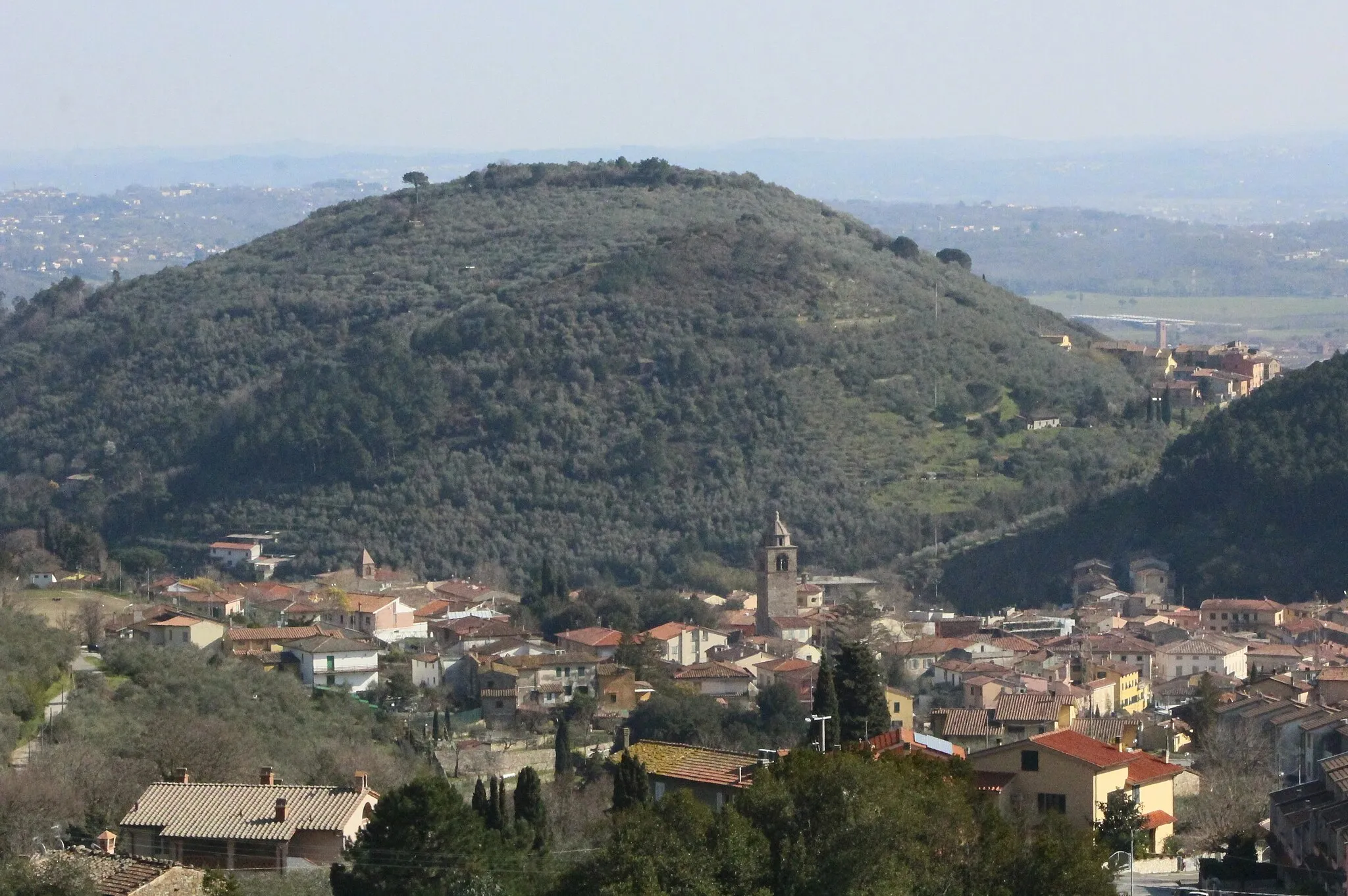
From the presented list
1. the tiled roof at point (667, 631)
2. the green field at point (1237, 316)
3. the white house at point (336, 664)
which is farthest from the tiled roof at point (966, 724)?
the green field at point (1237, 316)

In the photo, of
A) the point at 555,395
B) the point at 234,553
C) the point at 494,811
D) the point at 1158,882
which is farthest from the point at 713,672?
the point at 555,395

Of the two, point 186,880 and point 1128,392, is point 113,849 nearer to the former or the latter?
point 186,880

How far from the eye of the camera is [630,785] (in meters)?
21.8

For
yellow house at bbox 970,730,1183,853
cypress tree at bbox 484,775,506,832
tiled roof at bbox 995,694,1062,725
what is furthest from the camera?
tiled roof at bbox 995,694,1062,725

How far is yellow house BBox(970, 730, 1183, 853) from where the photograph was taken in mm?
22531

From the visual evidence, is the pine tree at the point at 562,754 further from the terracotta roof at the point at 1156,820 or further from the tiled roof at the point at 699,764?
the terracotta roof at the point at 1156,820

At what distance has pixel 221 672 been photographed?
105ft

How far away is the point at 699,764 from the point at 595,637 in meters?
19.2

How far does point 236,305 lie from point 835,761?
61638 mm

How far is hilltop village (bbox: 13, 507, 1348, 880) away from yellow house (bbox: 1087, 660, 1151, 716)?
0.19ft

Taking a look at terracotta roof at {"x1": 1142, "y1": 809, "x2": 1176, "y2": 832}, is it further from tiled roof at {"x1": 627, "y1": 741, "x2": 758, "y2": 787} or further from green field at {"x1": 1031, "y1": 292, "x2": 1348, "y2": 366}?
green field at {"x1": 1031, "y1": 292, "x2": 1348, "y2": 366}

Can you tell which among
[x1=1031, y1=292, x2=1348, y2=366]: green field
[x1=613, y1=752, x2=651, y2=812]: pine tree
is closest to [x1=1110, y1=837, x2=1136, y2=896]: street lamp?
[x1=613, y1=752, x2=651, y2=812]: pine tree

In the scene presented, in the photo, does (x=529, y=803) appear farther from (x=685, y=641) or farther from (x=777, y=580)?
(x=777, y=580)

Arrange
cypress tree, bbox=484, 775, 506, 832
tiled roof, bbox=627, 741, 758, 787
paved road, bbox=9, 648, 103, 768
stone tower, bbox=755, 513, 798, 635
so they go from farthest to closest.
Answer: stone tower, bbox=755, 513, 798, 635, paved road, bbox=9, 648, 103, 768, tiled roof, bbox=627, 741, 758, 787, cypress tree, bbox=484, 775, 506, 832
